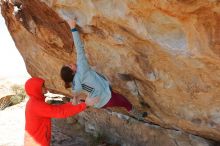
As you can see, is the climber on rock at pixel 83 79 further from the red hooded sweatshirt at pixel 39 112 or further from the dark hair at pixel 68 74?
the red hooded sweatshirt at pixel 39 112

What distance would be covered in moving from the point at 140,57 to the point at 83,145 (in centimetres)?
332

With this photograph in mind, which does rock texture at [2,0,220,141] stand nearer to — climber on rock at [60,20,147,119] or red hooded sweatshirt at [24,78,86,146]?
climber on rock at [60,20,147,119]

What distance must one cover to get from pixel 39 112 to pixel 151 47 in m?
1.75

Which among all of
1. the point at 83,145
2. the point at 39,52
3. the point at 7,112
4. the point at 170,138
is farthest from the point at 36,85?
the point at 7,112

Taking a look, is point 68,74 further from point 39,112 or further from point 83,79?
point 39,112

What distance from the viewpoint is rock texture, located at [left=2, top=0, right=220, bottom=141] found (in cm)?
464

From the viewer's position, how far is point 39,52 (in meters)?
7.59

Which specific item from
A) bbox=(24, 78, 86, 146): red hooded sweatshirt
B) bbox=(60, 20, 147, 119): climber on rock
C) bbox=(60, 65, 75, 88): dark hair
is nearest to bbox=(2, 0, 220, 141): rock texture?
bbox=(60, 20, 147, 119): climber on rock

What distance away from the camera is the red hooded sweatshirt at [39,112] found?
19.0 ft

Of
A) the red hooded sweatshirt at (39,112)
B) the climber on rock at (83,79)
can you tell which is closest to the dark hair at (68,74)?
the climber on rock at (83,79)

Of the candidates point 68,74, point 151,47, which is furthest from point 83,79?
point 151,47

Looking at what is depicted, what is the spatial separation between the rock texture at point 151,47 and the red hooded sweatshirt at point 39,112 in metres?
0.84

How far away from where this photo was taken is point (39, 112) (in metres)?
5.97

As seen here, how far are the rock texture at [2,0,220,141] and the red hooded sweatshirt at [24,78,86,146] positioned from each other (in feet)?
2.74
